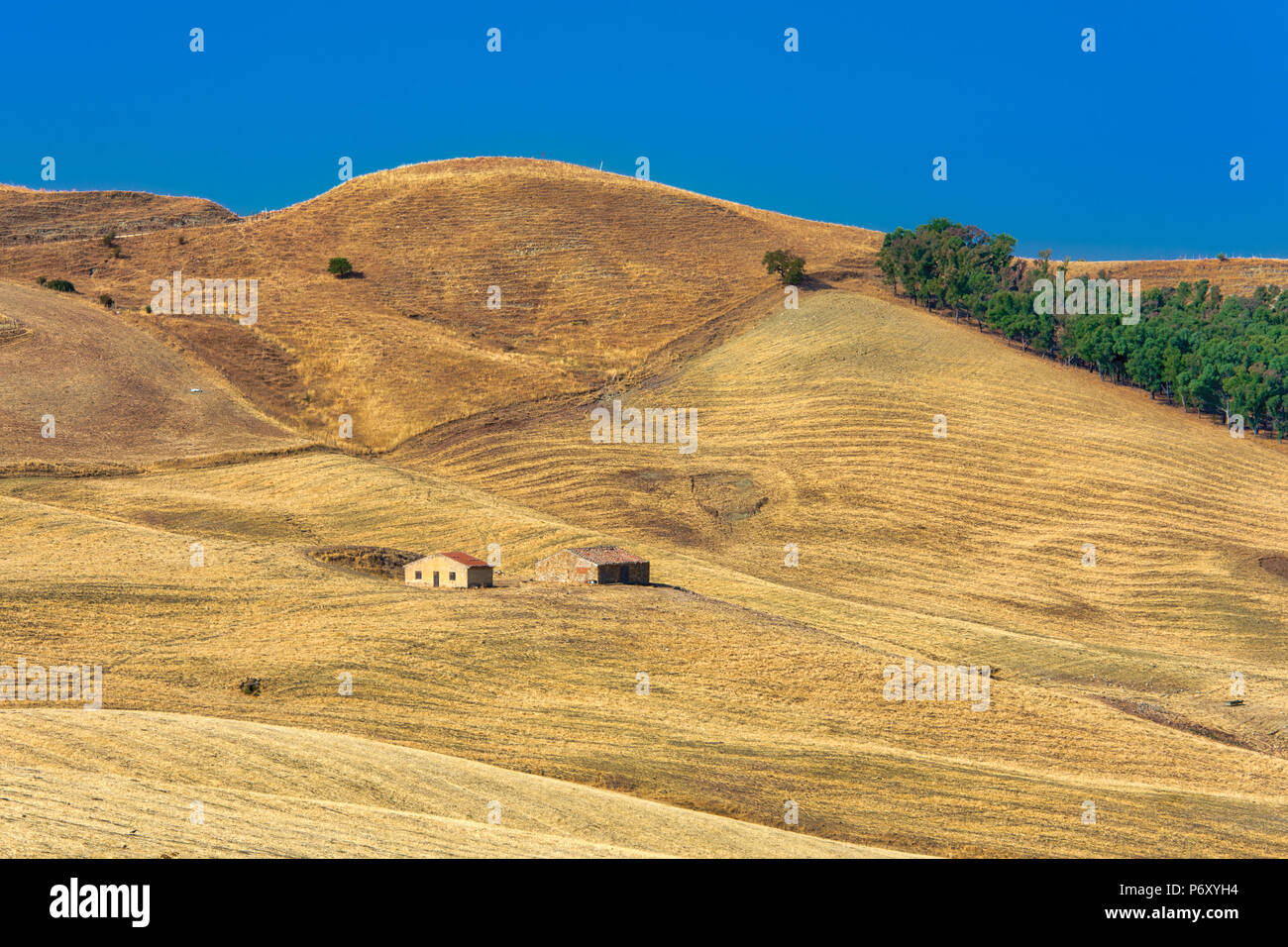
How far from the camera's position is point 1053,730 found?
53500 millimetres

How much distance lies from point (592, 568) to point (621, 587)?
2021mm

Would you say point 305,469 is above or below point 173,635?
above

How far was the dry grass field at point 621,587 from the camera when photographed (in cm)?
4072

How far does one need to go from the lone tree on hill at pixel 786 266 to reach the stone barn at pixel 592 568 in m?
69.9

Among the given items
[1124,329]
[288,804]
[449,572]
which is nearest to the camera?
[288,804]

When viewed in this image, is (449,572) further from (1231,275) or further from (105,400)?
(1231,275)

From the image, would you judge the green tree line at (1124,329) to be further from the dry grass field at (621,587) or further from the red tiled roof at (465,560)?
the red tiled roof at (465,560)

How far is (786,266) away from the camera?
135 m

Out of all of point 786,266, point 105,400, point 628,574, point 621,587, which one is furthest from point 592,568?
point 786,266

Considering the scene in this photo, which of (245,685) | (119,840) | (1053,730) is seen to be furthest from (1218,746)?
(119,840)

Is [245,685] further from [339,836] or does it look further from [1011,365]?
[1011,365]

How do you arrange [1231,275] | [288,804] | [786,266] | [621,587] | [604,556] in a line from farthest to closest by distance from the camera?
[1231,275] → [786,266] → [604,556] → [621,587] → [288,804]

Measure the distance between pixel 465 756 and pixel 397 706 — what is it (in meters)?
5.97

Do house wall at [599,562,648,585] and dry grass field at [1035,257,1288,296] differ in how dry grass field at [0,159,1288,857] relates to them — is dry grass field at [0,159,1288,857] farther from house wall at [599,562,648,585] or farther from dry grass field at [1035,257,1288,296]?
dry grass field at [1035,257,1288,296]
